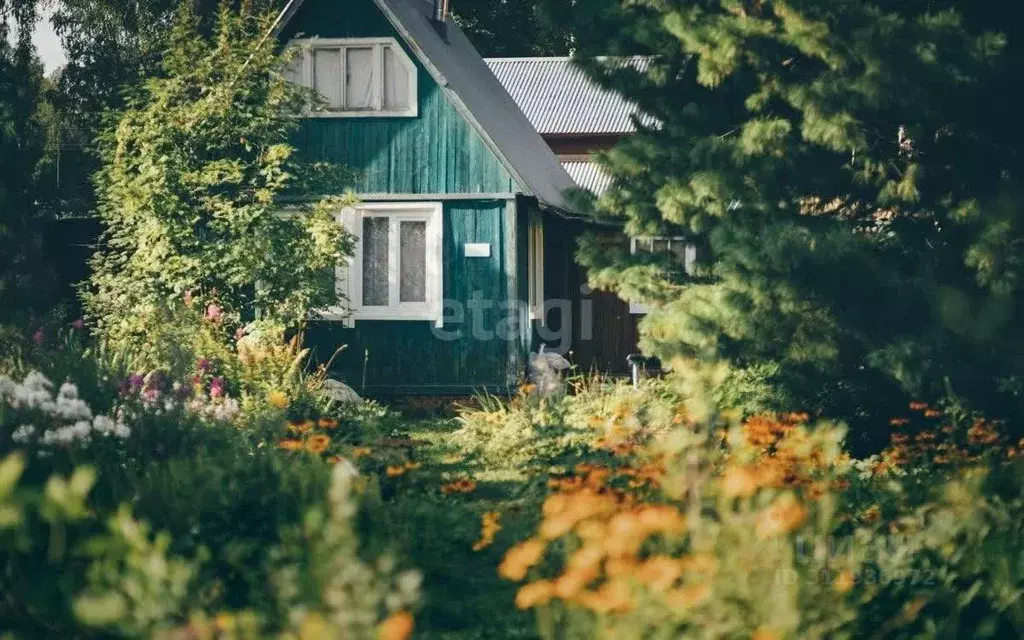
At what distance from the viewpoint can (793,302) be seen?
32.0ft

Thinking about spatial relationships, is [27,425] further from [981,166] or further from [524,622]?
[981,166]

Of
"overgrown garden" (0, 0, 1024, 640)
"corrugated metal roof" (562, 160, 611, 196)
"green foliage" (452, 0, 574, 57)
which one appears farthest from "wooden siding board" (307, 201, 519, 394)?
"green foliage" (452, 0, 574, 57)

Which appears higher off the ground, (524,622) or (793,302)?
(793,302)

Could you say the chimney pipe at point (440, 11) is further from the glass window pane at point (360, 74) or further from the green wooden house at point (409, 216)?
the glass window pane at point (360, 74)

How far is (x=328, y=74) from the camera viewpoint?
1672 cm

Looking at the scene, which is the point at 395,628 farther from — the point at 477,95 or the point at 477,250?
the point at 477,95

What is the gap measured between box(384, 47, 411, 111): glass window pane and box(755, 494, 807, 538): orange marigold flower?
12354 millimetres

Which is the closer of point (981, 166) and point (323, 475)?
point (323, 475)

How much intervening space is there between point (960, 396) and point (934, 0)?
2.76m

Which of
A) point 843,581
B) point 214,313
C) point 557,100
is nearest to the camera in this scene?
point 843,581

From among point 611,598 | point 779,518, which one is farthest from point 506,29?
point 611,598

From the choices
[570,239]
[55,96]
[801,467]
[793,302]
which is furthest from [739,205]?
[55,96]

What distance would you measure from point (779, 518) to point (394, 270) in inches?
486

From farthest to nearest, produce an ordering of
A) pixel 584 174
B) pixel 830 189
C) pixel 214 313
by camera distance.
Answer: pixel 584 174
pixel 214 313
pixel 830 189
